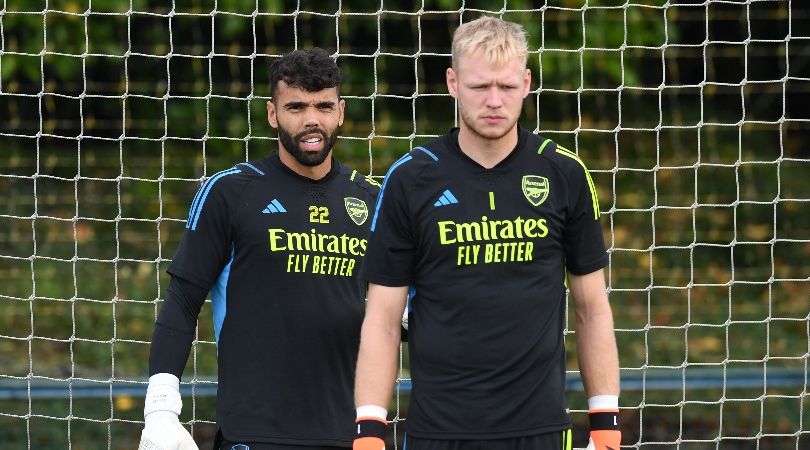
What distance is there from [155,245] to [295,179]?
158 inches

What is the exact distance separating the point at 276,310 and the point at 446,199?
0.78 meters

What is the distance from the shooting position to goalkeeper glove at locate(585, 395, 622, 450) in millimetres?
3752

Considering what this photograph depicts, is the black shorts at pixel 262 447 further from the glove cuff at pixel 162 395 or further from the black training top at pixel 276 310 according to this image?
the glove cuff at pixel 162 395

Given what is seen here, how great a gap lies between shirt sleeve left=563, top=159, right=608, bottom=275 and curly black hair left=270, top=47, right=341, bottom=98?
2.96 ft

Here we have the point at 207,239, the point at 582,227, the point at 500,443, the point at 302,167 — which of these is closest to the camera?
the point at 500,443

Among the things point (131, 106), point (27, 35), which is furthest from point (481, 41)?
point (131, 106)

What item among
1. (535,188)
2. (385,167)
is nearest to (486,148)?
(535,188)

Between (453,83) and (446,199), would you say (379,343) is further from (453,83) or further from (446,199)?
(453,83)

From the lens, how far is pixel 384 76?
8492 mm

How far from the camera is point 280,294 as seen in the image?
13.6ft

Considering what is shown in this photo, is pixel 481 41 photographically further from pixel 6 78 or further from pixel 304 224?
pixel 6 78

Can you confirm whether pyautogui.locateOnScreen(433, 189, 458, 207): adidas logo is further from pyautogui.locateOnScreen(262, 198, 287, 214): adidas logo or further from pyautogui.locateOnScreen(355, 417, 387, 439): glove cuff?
pyautogui.locateOnScreen(262, 198, 287, 214): adidas logo

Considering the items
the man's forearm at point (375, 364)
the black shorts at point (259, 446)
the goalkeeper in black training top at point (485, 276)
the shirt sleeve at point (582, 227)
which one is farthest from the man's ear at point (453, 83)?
the black shorts at point (259, 446)

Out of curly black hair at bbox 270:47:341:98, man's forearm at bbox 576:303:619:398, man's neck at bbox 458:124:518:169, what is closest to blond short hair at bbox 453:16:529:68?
man's neck at bbox 458:124:518:169
